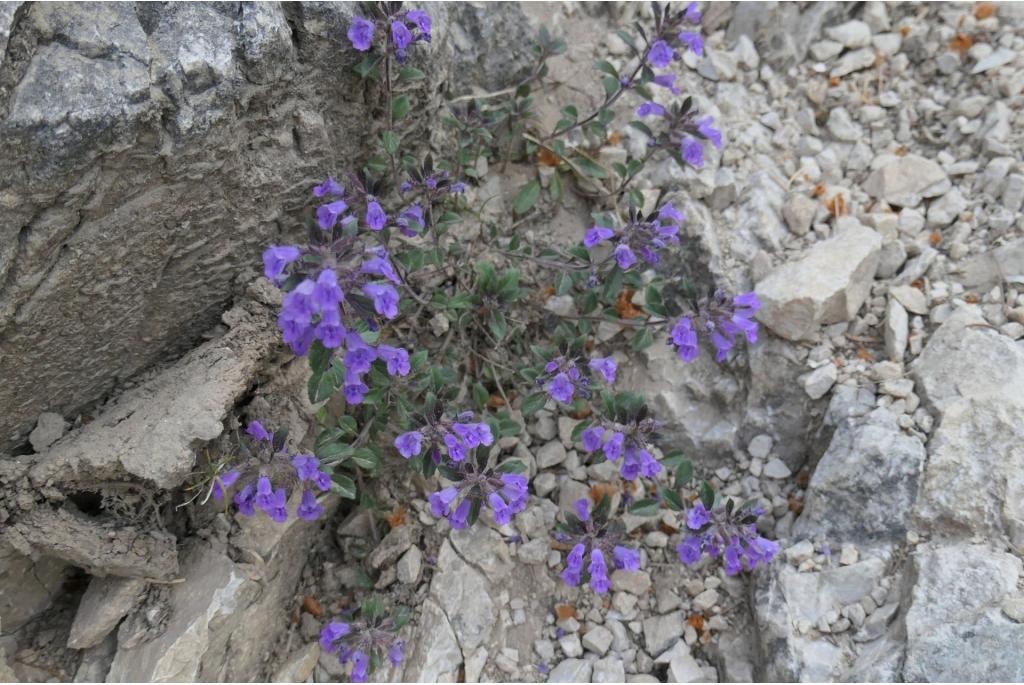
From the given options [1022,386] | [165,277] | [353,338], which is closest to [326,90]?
[165,277]

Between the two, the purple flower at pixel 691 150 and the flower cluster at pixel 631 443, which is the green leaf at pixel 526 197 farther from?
the flower cluster at pixel 631 443

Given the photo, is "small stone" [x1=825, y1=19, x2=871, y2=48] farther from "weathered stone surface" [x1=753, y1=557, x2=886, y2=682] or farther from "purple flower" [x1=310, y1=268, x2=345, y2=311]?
"purple flower" [x1=310, y1=268, x2=345, y2=311]

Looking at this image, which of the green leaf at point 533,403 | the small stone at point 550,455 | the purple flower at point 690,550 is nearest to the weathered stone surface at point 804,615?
the purple flower at point 690,550

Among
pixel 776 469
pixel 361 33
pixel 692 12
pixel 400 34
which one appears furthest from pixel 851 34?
pixel 361 33

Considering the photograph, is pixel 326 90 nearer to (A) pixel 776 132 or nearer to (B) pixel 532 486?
(B) pixel 532 486

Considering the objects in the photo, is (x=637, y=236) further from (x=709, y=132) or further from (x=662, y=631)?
(x=662, y=631)

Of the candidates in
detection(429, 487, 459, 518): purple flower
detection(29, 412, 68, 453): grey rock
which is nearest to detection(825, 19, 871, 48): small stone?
detection(429, 487, 459, 518): purple flower
